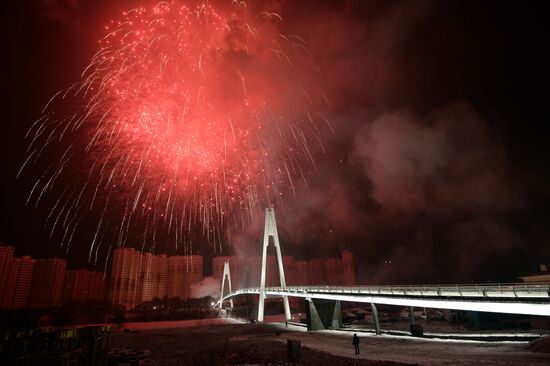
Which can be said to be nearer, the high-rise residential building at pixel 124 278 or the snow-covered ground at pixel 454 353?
the snow-covered ground at pixel 454 353

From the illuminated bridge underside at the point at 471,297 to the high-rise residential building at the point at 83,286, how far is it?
114897mm

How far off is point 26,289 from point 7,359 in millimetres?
108125

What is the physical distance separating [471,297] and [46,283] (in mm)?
123612

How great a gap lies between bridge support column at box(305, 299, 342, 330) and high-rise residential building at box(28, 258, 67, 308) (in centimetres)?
9771

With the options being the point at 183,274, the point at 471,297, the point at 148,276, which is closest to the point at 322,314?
the point at 471,297

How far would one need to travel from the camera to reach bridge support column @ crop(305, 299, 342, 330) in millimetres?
47906

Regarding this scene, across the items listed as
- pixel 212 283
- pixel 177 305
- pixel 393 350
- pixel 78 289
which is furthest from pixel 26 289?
pixel 393 350

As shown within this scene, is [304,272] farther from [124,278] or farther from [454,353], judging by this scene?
[454,353]

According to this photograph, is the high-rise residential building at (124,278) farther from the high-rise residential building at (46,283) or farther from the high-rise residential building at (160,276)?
the high-rise residential building at (160,276)

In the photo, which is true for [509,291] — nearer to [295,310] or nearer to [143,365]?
[143,365]

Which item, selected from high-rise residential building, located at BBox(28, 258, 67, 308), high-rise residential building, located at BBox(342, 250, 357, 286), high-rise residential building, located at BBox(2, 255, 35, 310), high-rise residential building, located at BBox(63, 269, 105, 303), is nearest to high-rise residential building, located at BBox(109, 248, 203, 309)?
high-rise residential building, located at BBox(63, 269, 105, 303)

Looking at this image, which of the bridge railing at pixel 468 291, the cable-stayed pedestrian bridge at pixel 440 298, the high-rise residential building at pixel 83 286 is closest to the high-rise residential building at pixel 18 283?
the high-rise residential building at pixel 83 286

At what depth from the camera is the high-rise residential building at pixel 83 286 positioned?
115 metres

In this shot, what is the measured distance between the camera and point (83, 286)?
120250 mm
